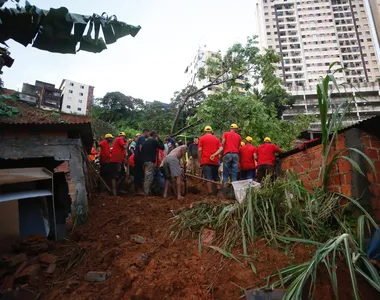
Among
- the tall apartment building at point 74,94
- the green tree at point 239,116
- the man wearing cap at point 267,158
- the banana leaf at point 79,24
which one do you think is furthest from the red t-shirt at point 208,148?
the tall apartment building at point 74,94

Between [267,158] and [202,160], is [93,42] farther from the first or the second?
[267,158]

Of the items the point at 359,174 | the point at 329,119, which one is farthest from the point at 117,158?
the point at 359,174

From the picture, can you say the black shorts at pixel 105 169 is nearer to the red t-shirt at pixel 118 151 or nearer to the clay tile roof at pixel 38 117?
the red t-shirt at pixel 118 151

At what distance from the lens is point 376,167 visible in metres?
3.24

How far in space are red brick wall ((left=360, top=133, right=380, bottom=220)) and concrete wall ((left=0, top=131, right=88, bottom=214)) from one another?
15.8ft

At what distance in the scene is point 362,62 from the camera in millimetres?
63844

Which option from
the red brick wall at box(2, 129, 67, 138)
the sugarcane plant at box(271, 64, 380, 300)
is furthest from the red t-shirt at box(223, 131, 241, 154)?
the red brick wall at box(2, 129, 67, 138)

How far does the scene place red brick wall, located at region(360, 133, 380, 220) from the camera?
10.3 feet

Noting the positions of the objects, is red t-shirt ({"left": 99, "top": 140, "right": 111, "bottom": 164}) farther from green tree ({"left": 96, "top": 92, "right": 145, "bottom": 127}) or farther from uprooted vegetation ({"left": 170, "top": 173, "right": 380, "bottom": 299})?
green tree ({"left": 96, "top": 92, "right": 145, "bottom": 127})

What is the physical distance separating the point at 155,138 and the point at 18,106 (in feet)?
10.4

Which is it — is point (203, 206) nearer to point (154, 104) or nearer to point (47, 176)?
point (47, 176)

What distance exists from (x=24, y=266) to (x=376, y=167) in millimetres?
4626

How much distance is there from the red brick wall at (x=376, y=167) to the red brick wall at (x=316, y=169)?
0.24 metres

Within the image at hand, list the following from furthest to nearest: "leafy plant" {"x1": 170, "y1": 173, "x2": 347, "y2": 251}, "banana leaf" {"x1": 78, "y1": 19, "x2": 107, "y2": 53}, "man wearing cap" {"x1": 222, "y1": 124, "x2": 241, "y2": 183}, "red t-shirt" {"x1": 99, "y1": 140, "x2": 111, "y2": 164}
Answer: "red t-shirt" {"x1": 99, "y1": 140, "x2": 111, "y2": 164}, "man wearing cap" {"x1": 222, "y1": 124, "x2": 241, "y2": 183}, "banana leaf" {"x1": 78, "y1": 19, "x2": 107, "y2": 53}, "leafy plant" {"x1": 170, "y1": 173, "x2": 347, "y2": 251}
